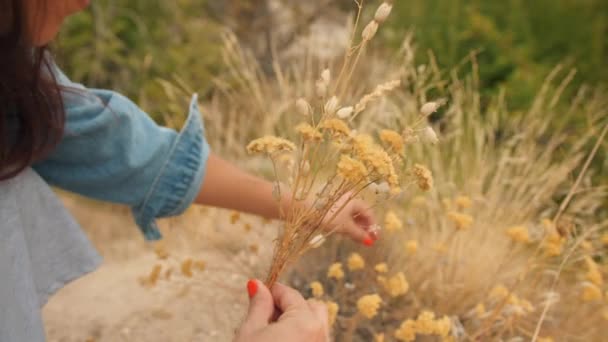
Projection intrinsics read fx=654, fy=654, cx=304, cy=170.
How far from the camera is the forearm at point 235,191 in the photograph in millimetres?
1277

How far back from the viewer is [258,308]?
0.93 metres

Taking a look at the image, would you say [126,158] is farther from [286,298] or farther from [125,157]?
[286,298]

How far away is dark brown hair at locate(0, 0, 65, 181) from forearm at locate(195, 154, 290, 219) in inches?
12.8

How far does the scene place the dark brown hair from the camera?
0.97 metres

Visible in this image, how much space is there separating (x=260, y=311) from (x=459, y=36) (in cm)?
262

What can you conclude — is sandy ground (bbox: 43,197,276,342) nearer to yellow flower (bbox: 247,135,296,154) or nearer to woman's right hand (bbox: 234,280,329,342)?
woman's right hand (bbox: 234,280,329,342)

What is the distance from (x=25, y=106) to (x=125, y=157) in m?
0.23

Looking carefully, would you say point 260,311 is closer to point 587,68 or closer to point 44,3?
point 44,3

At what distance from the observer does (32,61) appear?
1.02 meters

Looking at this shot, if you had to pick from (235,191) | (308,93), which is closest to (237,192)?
(235,191)

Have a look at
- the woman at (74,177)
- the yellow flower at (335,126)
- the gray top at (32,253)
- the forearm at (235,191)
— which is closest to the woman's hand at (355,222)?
the woman at (74,177)

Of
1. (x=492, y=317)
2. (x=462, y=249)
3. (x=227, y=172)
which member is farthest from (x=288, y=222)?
(x=462, y=249)

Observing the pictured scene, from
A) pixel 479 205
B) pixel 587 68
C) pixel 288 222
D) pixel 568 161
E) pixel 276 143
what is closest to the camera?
pixel 276 143

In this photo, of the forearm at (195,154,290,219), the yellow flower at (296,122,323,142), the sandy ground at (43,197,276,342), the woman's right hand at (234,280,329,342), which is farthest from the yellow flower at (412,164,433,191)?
the sandy ground at (43,197,276,342)
